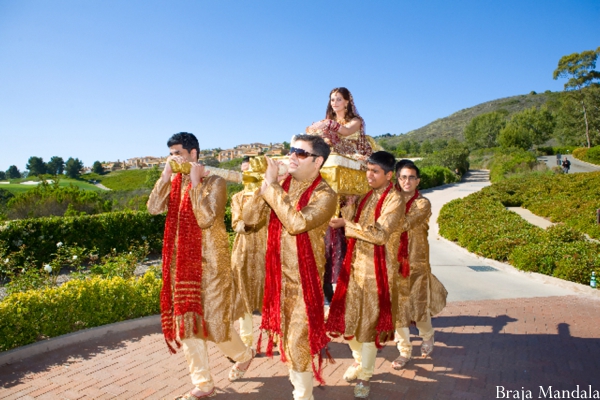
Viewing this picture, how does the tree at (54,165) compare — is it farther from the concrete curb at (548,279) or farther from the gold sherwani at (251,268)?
the gold sherwani at (251,268)

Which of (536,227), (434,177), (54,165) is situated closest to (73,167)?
(54,165)

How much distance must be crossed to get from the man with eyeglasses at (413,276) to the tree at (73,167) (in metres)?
63.5

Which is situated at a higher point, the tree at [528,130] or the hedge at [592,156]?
the tree at [528,130]

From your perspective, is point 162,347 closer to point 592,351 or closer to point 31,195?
point 592,351

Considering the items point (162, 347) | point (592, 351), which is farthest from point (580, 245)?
point (162, 347)

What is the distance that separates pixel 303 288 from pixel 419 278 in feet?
6.72

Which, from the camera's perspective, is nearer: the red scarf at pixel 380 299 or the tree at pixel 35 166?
the red scarf at pixel 380 299

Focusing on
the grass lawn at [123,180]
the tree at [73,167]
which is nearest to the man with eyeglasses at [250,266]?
the grass lawn at [123,180]

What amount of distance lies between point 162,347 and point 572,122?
7175cm

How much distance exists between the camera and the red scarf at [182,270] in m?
3.44

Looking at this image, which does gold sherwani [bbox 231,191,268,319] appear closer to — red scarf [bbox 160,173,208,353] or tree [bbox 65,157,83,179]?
red scarf [bbox 160,173,208,353]

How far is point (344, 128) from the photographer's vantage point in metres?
4.12

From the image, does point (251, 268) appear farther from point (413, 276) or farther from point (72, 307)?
point (72, 307)

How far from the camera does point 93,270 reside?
6.85 m
